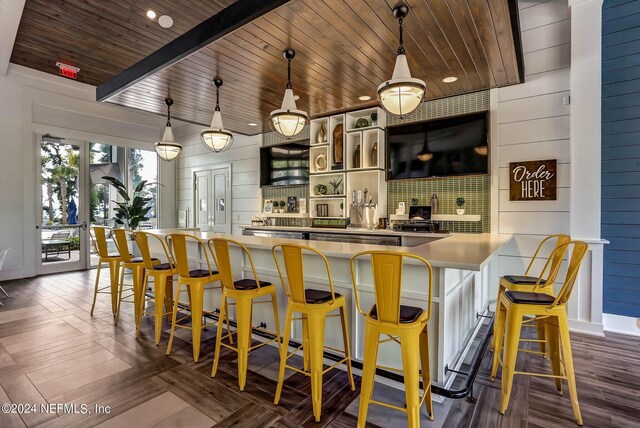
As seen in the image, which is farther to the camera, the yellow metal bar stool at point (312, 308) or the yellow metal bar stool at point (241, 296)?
the yellow metal bar stool at point (241, 296)

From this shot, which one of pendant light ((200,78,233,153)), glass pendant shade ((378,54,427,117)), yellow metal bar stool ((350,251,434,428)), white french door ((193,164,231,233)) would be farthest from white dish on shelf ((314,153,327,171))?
yellow metal bar stool ((350,251,434,428))

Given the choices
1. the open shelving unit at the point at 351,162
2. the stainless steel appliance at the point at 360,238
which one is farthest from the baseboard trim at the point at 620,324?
the open shelving unit at the point at 351,162

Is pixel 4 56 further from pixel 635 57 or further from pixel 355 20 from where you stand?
pixel 635 57

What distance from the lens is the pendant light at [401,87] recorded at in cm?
234

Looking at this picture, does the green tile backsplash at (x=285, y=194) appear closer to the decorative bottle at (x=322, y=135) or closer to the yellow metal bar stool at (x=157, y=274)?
the decorative bottle at (x=322, y=135)

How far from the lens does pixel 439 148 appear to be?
14.3 feet

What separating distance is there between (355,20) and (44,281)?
6.41 meters

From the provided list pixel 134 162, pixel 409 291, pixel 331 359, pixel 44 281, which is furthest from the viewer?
pixel 134 162

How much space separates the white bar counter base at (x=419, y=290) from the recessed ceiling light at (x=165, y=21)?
3.02m

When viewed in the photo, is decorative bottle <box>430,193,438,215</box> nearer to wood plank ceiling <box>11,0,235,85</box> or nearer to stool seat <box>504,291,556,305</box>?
stool seat <box>504,291,556,305</box>

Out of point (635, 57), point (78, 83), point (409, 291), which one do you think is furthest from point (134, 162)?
point (635, 57)

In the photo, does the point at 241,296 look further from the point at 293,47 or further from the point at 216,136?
the point at 293,47

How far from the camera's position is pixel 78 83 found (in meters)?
6.05

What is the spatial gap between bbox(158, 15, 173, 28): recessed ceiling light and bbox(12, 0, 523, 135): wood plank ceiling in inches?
3.6
